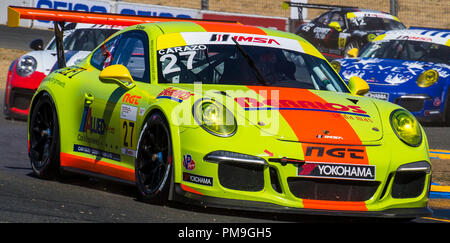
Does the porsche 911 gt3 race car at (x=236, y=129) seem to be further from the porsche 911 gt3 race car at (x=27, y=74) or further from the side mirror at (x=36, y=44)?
the side mirror at (x=36, y=44)

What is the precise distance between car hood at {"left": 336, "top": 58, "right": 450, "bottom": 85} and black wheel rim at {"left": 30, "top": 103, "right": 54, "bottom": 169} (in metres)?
A: 6.30

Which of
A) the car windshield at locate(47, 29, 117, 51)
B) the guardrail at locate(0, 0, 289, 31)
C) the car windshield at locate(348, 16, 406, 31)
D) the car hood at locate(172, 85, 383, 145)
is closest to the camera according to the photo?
the car hood at locate(172, 85, 383, 145)

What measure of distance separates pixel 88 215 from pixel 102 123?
1403mm

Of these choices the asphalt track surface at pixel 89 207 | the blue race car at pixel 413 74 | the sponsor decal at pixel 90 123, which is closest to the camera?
the asphalt track surface at pixel 89 207

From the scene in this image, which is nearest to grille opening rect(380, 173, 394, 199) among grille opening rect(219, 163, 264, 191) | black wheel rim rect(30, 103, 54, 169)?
grille opening rect(219, 163, 264, 191)

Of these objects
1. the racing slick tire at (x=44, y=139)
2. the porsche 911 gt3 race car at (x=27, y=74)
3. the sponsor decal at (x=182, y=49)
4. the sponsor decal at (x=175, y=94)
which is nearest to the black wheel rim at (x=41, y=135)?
the racing slick tire at (x=44, y=139)

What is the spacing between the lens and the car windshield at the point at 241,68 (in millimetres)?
6973

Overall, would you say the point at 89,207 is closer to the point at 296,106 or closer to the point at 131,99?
the point at 131,99

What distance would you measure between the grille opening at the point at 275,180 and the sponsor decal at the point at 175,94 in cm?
76

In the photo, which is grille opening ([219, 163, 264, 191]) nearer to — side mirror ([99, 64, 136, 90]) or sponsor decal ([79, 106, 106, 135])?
side mirror ([99, 64, 136, 90])

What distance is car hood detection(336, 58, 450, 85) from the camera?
43.8 feet

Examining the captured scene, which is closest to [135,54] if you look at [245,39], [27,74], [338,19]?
[245,39]

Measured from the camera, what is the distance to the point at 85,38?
1329 centimetres
